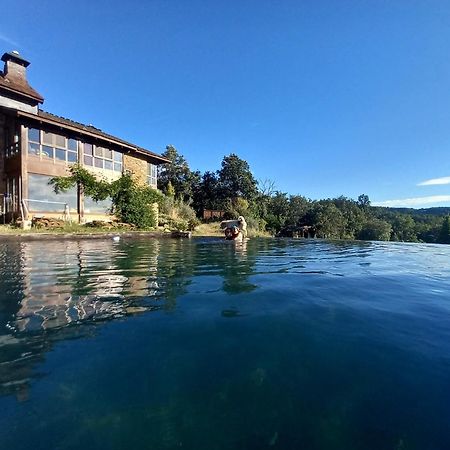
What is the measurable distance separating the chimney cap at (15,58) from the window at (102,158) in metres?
7.00

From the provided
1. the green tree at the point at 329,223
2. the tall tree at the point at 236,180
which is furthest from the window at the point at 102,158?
the green tree at the point at 329,223

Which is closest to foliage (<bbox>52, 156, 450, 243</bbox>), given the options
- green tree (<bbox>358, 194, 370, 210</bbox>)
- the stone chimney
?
the stone chimney

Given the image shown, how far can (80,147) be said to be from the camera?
1928 cm

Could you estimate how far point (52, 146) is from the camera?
58.6ft

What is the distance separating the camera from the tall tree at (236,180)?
3822 centimetres

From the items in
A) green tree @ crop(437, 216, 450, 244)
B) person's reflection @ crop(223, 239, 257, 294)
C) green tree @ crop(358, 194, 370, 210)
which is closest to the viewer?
person's reflection @ crop(223, 239, 257, 294)

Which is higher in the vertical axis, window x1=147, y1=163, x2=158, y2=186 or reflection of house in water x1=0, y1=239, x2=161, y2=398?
window x1=147, y1=163, x2=158, y2=186

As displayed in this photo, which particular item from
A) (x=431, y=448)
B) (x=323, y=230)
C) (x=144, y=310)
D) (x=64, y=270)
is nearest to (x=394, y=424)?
(x=431, y=448)

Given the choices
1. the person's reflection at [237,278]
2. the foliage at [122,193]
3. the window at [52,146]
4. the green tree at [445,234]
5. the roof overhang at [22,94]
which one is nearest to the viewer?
the person's reflection at [237,278]

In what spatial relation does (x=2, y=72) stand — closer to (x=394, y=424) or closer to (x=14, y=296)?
(x=14, y=296)

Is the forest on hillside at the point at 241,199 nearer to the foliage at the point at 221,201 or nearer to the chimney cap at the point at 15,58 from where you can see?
the foliage at the point at 221,201

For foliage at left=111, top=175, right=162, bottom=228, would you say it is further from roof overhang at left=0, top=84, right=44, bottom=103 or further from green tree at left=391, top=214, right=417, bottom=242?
green tree at left=391, top=214, right=417, bottom=242

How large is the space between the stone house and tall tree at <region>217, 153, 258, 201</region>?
1876 cm

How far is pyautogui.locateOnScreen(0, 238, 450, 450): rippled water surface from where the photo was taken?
1.61m
